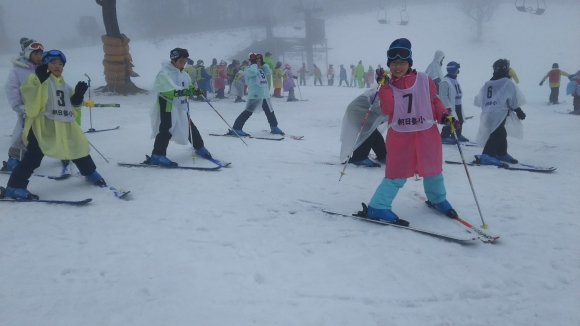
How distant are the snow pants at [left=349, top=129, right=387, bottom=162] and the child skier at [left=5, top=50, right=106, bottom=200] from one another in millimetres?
4059

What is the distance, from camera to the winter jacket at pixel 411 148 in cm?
358

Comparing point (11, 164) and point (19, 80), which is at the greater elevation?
point (19, 80)

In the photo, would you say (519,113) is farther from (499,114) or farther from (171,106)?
(171,106)

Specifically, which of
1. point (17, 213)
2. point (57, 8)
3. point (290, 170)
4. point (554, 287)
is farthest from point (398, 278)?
point (57, 8)

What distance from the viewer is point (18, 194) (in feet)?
14.5

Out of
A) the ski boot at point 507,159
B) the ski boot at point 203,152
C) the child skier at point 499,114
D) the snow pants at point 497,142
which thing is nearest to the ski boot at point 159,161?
the ski boot at point 203,152

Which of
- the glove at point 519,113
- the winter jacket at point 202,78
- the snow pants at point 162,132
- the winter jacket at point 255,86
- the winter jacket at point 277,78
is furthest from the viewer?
the winter jacket at point 277,78

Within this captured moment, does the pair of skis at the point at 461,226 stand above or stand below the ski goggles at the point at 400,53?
below

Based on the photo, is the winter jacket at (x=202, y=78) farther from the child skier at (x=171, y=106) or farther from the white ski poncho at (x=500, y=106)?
the white ski poncho at (x=500, y=106)

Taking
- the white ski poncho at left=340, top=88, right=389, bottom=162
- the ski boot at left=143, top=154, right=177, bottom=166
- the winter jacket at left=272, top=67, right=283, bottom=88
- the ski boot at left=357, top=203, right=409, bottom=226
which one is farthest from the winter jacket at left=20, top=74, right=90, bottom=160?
the winter jacket at left=272, top=67, right=283, bottom=88

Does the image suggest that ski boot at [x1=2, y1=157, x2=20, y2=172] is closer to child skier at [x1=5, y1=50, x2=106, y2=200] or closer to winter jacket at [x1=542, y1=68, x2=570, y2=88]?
child skier at [x1=5, y1=50, x2=106, y2=200]

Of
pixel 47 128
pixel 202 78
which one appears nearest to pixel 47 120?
pixel 47 128

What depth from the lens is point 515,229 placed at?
3.61 metres

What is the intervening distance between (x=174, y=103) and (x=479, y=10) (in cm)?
5064
